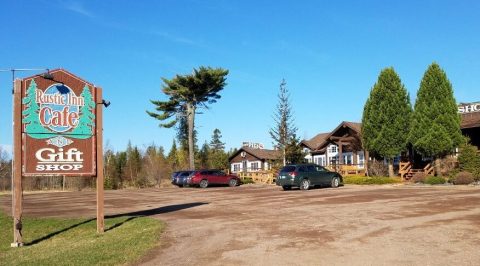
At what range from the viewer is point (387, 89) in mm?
36062

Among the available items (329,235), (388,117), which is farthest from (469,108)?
(329,235)

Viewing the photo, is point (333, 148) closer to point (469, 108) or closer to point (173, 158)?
point (469, 108)

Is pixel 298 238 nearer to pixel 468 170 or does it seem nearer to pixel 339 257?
pixel 339 257

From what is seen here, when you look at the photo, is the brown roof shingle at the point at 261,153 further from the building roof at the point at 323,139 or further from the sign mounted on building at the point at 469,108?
the sign mounted on building at the point at 469,108

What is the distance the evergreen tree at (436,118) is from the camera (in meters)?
32.2

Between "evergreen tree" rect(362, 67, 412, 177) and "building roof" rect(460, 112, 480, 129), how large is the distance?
425cm

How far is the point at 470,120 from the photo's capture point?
37.1m

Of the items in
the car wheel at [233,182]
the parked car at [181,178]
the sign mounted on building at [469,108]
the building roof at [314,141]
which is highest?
the sign mounted on building at [469,108]

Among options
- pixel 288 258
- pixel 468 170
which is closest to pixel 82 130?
pixel 288 258

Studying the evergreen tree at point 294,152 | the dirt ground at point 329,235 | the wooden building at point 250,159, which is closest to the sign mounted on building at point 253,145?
the wooden building at point 250,159

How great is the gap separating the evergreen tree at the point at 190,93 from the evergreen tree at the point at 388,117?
66.1ft

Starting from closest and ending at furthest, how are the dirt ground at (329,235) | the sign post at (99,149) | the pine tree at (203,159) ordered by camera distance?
the dirt ground at (329,235) < the sign post at (99,149) < the pine tree at (203,159)

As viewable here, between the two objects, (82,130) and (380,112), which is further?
(380,112)

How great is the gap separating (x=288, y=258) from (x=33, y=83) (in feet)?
29.3
